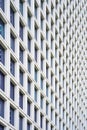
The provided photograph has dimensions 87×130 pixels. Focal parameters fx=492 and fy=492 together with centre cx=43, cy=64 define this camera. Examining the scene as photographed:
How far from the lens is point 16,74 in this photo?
48094mm

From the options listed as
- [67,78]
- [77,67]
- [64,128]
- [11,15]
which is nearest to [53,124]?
[64,128]

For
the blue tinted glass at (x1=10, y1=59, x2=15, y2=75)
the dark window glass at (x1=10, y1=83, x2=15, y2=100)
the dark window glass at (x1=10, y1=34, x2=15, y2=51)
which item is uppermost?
the dark window glass at (x1=10, y1=34, x2=15, y2=51)

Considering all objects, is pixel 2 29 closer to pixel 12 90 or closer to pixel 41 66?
pixel 12 90

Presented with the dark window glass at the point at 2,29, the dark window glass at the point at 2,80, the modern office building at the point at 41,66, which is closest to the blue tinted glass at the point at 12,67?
the modern office building at the point at 41,66

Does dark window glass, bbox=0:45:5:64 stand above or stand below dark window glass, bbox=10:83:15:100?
above

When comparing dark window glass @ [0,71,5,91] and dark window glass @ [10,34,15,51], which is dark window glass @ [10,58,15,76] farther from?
dark window glass @ [0,71,5,91]

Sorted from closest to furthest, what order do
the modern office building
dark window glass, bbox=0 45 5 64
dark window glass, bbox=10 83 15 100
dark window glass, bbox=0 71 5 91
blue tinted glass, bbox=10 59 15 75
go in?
dark window glass, bbox=0 71 5 91, dark window glass, bbox=0 45 5 64, the modern office building, dark window glass, bbox=10 83 15 100, blue tinted glass, bbox=10 59 15 75

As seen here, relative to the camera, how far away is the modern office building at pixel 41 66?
45.7 m

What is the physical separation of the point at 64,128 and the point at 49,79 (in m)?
12.7

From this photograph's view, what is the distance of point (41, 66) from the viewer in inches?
2393

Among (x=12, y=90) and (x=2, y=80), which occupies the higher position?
(x=2, y=80)

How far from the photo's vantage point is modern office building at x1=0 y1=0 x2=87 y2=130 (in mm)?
45716

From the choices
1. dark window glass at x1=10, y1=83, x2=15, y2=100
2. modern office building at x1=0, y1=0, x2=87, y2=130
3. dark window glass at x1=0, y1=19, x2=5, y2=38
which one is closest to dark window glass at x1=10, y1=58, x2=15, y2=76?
modern office building at x1=0, y1=0, x2=87, y2=130

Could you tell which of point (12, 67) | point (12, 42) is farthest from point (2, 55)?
point (12, 42)
